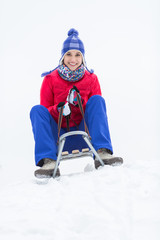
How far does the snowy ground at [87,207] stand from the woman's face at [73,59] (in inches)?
45.9

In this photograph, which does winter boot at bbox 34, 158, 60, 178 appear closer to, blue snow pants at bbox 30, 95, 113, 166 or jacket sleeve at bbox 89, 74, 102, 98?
blue snow pants at bbox 30, 95, 113, 166

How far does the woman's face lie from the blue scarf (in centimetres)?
6

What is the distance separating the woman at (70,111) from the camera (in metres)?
1.91

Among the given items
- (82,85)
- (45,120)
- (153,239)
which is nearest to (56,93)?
(82,85)

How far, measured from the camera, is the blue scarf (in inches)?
92.6

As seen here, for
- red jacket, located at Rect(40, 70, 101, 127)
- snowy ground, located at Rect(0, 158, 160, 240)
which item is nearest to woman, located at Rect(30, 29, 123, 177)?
red jacket, located at Rect(40, 70, 101, 127)

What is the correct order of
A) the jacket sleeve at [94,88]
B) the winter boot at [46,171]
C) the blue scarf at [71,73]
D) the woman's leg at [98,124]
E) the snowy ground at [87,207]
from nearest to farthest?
the snowy ground at [87,207] → the winter boot at [46,171] → the woman's leg at [98,124] → the blue scarf at [71,73] → the jacket sleeve at [94,88]

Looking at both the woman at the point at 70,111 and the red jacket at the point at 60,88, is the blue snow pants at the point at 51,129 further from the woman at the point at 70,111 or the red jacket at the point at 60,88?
the red jacket at the point at 60,88

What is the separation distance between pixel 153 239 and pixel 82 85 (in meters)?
1.74

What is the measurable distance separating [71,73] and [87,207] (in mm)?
1490

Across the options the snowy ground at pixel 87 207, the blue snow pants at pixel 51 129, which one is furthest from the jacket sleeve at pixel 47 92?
the snowy ground at pixel 87 207

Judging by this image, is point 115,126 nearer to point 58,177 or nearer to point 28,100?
point 58,177

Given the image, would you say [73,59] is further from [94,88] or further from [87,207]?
[87,207]

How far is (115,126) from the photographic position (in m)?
7.63
